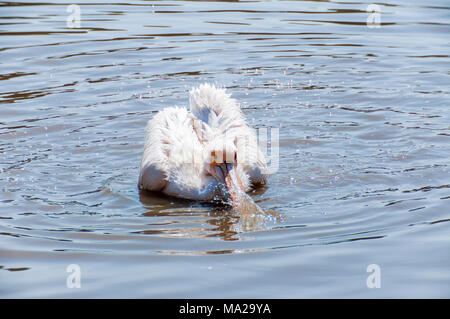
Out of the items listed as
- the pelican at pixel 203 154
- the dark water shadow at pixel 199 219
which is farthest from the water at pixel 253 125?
the pelican at pixel 203 154

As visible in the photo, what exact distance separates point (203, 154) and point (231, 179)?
1.43 feet

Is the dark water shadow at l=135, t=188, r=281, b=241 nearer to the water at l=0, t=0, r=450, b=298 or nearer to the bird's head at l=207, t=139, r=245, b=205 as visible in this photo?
the water at l=0, t=0, r=450, b=298

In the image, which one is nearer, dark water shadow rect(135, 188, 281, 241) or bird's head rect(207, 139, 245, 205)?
dark water shadow rect(135, 188, 281, 241)

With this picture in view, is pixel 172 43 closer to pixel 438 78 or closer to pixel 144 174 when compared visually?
pixel 438 78

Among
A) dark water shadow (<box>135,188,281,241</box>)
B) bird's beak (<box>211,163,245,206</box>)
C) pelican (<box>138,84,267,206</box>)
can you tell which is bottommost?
dark water shadow (<box>135,188,281,241</box>)

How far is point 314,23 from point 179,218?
8.05m

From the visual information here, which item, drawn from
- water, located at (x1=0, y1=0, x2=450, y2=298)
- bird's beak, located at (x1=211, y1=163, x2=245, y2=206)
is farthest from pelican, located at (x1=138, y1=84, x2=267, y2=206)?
water, located at (x1=0, y1=0, x2=450, y2=298)

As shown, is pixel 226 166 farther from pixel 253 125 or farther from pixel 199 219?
pixel 253 125

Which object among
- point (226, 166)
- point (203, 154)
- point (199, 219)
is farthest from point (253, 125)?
point (199, 219)

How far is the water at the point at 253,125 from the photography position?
522 centimetres

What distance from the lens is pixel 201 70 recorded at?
10961mm

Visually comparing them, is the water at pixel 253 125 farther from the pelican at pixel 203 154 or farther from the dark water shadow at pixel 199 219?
the pelican at pixel 203 154

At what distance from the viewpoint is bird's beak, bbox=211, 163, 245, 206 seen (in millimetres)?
6543

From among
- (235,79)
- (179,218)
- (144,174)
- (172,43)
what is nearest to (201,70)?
(235,79)
